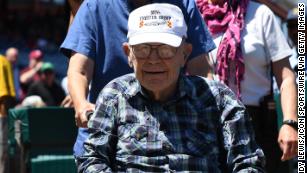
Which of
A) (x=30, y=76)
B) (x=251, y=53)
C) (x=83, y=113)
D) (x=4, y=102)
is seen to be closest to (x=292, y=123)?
(x=251, y=53)

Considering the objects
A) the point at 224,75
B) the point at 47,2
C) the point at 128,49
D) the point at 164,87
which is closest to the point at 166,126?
the point at 164,87

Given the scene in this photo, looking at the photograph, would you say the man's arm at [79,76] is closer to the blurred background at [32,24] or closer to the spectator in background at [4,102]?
the spectator in background at [4,102]

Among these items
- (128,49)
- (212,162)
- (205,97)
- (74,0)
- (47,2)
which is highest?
(47,2)

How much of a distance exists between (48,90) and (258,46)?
8.58 meters

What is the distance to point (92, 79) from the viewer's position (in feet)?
13.5

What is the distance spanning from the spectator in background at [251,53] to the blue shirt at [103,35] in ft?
1.89

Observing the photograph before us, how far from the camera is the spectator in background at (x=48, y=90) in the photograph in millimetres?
12695

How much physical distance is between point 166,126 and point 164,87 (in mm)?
166

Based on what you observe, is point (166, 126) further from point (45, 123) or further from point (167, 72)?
point (45, 123)

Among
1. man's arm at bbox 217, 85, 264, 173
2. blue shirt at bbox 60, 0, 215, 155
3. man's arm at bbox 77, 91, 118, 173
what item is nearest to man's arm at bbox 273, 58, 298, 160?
blue shirt at bbox 60, 0, 215, 155

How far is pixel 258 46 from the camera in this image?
4.63 m

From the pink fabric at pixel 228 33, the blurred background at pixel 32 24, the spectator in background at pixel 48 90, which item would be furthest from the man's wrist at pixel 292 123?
the blurred background at pixel 32 24

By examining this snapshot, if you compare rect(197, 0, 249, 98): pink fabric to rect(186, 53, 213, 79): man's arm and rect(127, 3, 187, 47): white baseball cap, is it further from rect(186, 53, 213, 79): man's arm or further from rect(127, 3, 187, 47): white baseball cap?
rect(127, 3, 187, 47): white baseball cap

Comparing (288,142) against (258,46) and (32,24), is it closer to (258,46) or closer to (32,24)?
(258,46)
